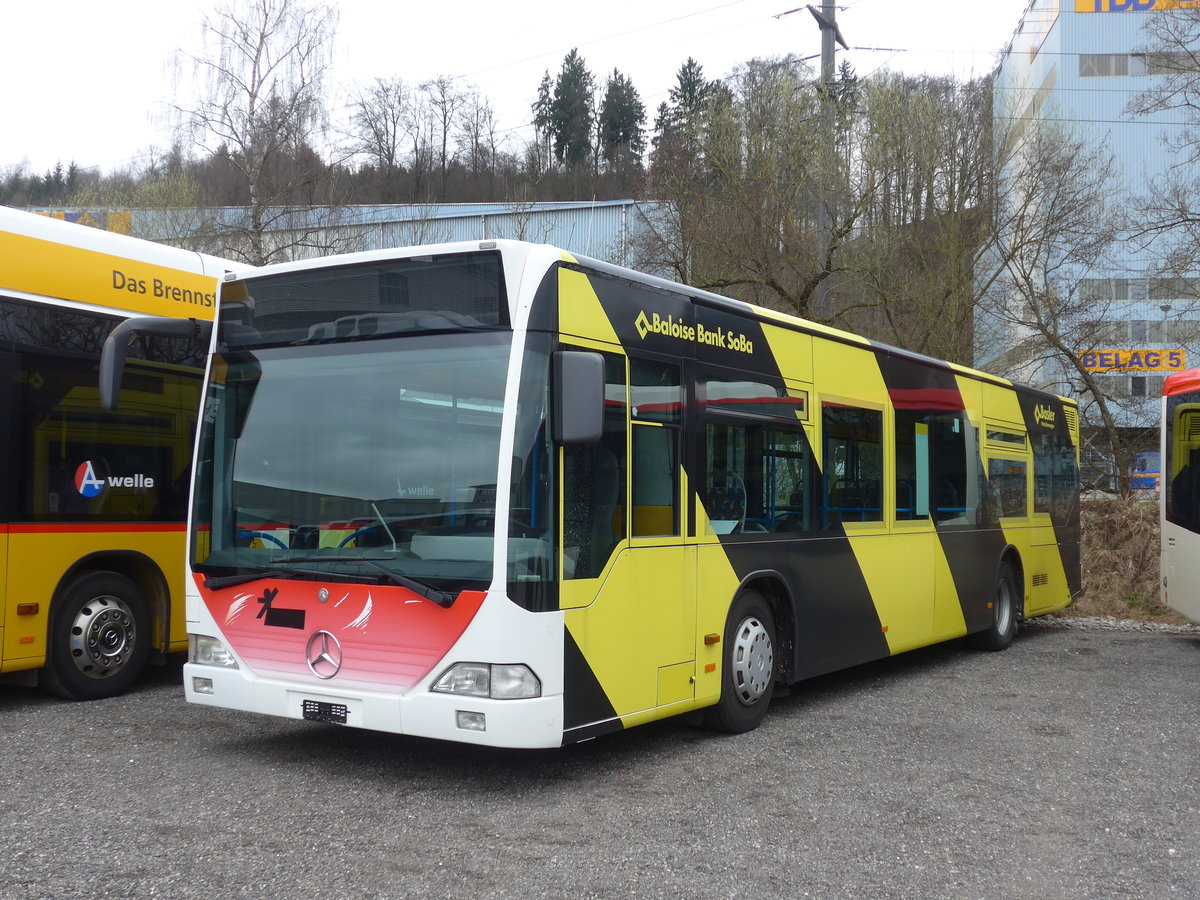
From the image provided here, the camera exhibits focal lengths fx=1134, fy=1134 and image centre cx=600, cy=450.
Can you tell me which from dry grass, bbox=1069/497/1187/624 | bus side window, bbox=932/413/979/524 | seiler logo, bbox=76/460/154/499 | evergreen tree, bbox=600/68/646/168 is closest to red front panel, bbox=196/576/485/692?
seiler logo, bbox=76/460/154/499

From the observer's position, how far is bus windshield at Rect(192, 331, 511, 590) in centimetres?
571

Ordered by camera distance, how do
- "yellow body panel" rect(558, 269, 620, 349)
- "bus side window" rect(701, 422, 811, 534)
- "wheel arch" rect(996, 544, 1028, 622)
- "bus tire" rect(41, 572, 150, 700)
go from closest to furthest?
"yellow body panel" rect(558, 269, 620, 349) < "bus side window" rect(701, 422, 811, 534) < "bus tire" rect(41, 572, 150, 700) < "wheel arch" rect(996, 544, 1028, 622)

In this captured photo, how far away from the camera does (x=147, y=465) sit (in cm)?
863

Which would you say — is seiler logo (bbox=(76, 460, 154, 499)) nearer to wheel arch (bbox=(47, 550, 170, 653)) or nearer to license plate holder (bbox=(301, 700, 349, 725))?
wheel arch (bbox=(47, 550, 170, 653))

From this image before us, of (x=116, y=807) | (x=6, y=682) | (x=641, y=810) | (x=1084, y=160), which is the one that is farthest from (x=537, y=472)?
(x=1084, y=160)

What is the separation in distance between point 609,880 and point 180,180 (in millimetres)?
24822

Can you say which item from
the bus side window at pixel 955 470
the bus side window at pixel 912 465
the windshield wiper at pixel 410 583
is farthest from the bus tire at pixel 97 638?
the bus side window at pixel 955 470

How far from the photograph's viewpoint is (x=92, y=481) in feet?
26.8

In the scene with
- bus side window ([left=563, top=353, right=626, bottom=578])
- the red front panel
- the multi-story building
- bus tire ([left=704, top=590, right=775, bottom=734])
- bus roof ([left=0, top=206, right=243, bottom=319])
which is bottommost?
bus tire ([left=704, top=590, right=775, bottom=734])

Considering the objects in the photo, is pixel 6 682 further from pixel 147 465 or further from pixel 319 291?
pixel 319 291

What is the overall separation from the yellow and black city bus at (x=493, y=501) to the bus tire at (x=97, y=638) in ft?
6.52

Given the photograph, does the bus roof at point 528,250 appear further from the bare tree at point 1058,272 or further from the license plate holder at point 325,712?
the bare tree at point 1058,272

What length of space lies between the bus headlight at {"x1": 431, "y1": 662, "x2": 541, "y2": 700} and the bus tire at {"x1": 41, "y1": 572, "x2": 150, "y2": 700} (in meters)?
3.81

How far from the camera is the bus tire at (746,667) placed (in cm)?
737
